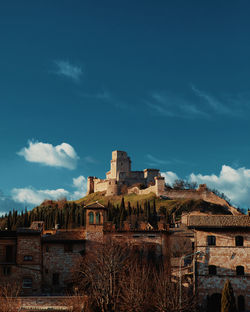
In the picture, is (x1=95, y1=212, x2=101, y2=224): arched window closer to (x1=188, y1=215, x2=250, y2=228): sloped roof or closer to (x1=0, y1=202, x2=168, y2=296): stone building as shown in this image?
(x1=0, y1=202, x2=168, y2=296): stone building

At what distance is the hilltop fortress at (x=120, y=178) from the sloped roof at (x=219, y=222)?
4675 inches

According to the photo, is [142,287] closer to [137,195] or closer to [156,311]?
[156,311]

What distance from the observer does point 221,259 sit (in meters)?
49.0

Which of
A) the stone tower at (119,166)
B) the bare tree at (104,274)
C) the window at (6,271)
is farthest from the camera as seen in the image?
the stone tower at (119,166)

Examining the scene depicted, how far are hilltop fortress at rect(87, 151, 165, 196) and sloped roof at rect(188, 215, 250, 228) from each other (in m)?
119

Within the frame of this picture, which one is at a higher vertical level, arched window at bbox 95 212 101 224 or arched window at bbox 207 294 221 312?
arched window at bbox 95 212 101 224

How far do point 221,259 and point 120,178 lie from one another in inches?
5214

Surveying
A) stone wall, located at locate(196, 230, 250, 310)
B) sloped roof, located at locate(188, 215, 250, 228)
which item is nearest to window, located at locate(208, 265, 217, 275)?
stone wall, located at locate(196, 230, 250, 310)

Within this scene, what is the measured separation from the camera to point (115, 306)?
43938mm

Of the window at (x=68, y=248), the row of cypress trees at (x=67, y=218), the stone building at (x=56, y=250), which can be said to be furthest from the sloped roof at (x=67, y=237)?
A: the row of cypress trees at (x=67, y=218)

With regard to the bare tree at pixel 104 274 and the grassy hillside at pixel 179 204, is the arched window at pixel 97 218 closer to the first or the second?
the bare tree at pixel 104 274

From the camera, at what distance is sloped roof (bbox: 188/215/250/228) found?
163 feet

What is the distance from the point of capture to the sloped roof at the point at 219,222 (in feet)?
163

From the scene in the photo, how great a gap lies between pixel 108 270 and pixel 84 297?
15.0 feet
